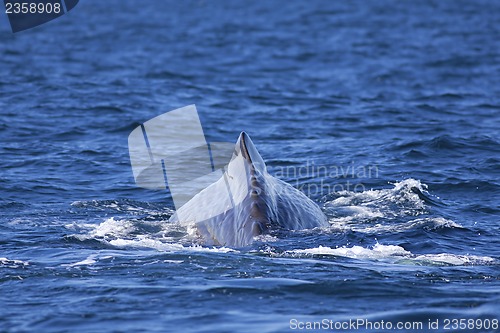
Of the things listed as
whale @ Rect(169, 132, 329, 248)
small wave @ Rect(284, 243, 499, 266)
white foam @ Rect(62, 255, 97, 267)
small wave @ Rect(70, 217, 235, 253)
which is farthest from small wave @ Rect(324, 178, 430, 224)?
white foam @ Rect(62, 255, 97, 267)

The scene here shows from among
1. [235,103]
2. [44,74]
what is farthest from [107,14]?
[235,103]

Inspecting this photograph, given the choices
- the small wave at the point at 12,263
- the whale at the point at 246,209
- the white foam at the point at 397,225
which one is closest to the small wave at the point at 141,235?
the whale at the point at 246,209

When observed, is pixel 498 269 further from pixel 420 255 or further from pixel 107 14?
pixel 107 14

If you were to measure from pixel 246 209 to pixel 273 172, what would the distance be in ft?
21.4

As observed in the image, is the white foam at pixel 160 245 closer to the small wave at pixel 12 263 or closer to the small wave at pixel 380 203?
→ the small wave at pixel 12 263

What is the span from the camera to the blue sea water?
9.71 m

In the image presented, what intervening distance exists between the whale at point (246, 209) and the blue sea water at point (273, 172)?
0.24m

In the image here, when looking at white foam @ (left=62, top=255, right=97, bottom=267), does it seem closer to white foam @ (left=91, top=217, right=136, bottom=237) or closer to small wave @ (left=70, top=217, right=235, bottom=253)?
small wave @ (left=70, top=217, right=235, bottom=253)

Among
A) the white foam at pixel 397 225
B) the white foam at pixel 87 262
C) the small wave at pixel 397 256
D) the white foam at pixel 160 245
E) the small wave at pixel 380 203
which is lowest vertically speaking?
the small wave at pixel 380 203

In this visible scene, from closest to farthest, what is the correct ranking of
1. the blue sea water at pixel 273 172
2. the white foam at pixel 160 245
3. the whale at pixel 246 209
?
the blue sea water at pixel 273 172 → the white foam at pixel 160 245 → the whale at pixel 246 209

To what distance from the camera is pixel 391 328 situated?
894cm

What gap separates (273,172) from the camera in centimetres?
1897

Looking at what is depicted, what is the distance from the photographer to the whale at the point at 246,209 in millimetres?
12297

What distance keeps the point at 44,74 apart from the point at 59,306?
888 inches
